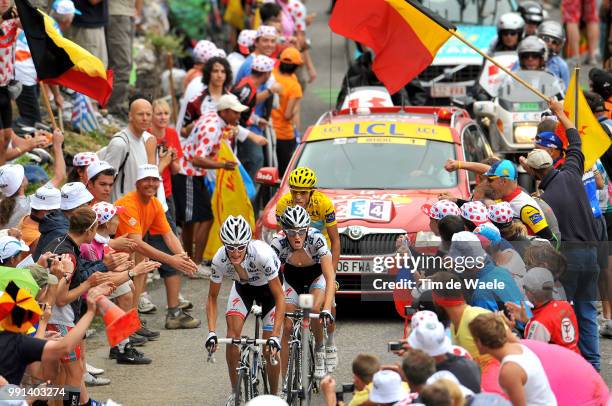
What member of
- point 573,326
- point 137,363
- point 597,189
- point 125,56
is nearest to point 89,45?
Answer: point 125,56

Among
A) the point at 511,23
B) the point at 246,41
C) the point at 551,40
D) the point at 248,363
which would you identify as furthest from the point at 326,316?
the point at 511,23

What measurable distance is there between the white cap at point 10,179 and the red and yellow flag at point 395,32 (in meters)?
3.62

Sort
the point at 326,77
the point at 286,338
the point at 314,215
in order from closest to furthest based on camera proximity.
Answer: the point at 286,338 → the point at 314,215 → the point at 326,77

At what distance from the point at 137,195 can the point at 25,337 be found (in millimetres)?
4381

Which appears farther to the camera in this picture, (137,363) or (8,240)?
(137,363)

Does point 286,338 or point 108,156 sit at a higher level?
point 108,156

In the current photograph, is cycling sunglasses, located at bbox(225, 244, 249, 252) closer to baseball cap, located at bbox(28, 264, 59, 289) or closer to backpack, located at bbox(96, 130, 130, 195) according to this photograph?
baseball cap, located at bbox(28, 264, 59, 289)

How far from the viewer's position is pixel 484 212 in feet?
34.8

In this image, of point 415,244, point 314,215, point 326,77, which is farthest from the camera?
point 326,77

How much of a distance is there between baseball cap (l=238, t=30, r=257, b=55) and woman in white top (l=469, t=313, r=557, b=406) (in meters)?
10.9

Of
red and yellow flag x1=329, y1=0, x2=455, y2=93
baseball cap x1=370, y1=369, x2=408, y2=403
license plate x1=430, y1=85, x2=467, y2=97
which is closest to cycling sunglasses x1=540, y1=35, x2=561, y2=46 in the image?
license plate x1=430, y1=85, x2=467, y2=97

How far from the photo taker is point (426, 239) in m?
12.7

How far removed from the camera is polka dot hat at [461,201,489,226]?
10.6 m

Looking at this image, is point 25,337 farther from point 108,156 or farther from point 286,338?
point 108,156
